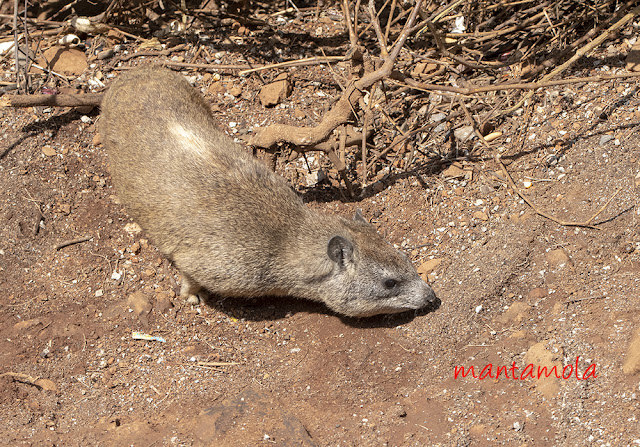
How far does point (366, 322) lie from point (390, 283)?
62 centimetres

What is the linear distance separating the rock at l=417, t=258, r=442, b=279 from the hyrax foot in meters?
2.60

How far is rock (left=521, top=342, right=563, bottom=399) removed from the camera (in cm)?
520

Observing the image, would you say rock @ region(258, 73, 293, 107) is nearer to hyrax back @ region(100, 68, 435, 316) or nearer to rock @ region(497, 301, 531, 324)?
hyrax back @ region(100, 68, 435, 316)

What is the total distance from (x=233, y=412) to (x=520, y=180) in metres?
4.24

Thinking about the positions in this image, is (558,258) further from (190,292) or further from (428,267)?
(190,292)

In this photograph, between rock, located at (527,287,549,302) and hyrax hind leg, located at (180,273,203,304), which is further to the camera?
hyrax hind leg, located at (180,273,203,304)

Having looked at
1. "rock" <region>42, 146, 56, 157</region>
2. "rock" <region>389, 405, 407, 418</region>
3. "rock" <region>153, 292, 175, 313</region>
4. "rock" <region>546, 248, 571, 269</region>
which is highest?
"rock" <region>546, 248, 571, 269</region>

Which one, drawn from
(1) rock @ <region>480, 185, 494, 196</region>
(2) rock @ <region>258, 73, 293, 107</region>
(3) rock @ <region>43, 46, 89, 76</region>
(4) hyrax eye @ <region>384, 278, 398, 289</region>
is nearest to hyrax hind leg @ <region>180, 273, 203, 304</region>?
(4) hyrax eye @ <region>384, 278, 398, 289</region>

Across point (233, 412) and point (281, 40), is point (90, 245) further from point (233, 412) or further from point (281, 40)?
point (281, 40)

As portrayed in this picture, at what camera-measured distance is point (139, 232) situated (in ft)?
25.0

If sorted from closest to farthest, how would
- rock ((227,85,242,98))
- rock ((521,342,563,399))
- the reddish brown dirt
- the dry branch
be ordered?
rock ((521,342,563,399)), the reddish brown dirt, the dry branch, rock ((227,85,242,98))

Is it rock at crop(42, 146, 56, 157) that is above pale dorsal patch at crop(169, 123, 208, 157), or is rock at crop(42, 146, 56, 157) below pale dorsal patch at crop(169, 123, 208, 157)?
below

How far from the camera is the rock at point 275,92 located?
8.55 metres

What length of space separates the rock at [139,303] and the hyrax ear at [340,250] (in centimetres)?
228
